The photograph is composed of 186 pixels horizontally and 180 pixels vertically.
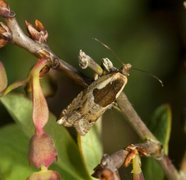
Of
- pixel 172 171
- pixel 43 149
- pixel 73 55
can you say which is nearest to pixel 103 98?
pixel 43 149

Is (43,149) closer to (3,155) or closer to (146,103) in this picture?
(3,155)

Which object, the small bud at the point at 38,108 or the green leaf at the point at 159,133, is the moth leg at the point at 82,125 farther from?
the green leaf at the point at 159,133

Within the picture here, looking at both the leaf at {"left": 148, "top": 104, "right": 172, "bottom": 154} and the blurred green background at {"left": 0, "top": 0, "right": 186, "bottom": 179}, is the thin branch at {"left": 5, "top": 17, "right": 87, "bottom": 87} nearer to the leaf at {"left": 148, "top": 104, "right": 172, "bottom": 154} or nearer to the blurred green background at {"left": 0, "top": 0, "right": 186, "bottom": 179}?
the leaf at {"left": 148, "top": 104, "right": 172, "bottom": 154}

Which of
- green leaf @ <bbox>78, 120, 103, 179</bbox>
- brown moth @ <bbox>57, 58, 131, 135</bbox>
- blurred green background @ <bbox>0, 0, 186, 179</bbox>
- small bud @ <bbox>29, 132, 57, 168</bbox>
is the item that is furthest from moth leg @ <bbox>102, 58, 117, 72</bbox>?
blurred green background @ <bbox>0, 0, 186, 179</bbox>

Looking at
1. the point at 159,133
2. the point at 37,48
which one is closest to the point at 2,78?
the point at 37,48

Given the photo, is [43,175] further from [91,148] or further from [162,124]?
[162,124]

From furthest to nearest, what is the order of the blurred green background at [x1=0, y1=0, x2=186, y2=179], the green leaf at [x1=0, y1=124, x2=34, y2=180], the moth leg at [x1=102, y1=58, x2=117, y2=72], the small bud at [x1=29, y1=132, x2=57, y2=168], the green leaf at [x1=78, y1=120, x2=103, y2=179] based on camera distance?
the blurred green background at [x1=0, y1=0, x2=186, y2=179], the green leaf at [x1=78, y1=120, x2=103, y2=179], the green leaf at [x1=0, y1=124, x2=34, y2=180], the moth leg at [x1=102, y1=58, x2=117, y2=72], the small bud at [x1=29, y1=132, x2=57, y2=168]
